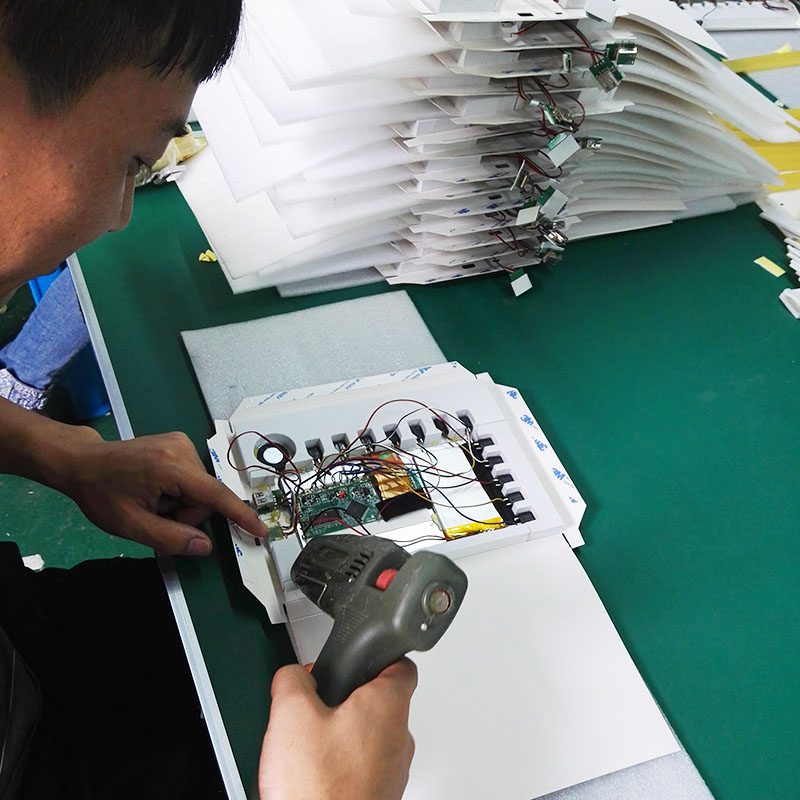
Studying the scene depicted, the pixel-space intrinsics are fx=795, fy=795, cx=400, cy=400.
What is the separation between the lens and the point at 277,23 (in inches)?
44.4

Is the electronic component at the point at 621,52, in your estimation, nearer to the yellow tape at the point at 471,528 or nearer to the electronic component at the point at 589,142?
the electronic component at the point at 589,142

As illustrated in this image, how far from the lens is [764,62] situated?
2031mm

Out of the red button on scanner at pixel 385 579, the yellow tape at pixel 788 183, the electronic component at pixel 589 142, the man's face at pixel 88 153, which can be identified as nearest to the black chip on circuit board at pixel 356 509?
the red button on scanner at pixel 385 579

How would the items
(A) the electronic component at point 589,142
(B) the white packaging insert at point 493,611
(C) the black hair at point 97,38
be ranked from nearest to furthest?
(C) the black hair at point 97,38
(B) the white packaging insert at point 493,611
(A) the electronic component at point 589,142

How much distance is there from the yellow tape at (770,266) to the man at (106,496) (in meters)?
1.09

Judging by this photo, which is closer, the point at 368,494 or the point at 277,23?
the point at 368,494

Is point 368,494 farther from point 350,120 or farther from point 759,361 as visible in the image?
point 759,361

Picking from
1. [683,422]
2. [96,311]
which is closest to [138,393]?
[96,311]

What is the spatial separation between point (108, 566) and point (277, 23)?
2.62ft

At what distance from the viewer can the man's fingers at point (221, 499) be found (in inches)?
35.3

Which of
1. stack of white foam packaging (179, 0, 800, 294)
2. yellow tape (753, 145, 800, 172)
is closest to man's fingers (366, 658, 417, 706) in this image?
stack of white foam packaging (179, 0, 800, 294)

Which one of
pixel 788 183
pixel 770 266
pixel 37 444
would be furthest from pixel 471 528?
pixel 788 183

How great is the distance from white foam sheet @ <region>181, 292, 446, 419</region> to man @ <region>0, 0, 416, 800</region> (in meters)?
0.19

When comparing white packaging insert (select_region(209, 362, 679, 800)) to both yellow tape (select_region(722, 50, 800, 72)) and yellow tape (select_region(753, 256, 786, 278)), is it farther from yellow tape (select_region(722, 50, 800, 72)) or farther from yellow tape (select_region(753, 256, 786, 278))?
yellow tape (select_region(722, 50, 800, 72))
